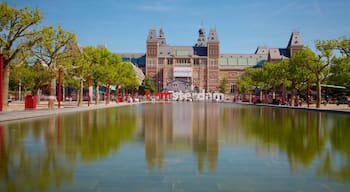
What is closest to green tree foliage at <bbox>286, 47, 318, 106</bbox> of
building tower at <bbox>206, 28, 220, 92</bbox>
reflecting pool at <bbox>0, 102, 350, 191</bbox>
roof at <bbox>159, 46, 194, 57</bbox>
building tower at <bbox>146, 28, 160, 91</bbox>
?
reflecting pool at <bbox>0, 102, 350, 191</bbox>

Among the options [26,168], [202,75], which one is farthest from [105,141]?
[202,75]

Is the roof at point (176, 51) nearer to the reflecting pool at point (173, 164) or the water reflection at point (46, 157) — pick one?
the water reflection at point (46, 157)

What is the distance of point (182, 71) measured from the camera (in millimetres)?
160500

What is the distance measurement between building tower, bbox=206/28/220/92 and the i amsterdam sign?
28.5 ft

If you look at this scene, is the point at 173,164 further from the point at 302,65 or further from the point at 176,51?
A: the point at 176,51

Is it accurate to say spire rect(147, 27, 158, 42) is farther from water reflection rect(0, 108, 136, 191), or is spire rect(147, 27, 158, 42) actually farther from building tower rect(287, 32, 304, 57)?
water reflection rect(0, 108, 136, 191)

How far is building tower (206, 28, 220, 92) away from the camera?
529 ft

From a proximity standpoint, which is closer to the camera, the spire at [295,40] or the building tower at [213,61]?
the spire at [295,40]

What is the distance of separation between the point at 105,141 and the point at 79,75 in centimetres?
3415

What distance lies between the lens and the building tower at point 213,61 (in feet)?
529

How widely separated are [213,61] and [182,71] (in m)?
14.5

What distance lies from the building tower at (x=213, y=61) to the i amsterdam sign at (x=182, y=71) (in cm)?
869

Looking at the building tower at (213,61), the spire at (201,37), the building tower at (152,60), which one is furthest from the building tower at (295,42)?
the building tower at (152,60)

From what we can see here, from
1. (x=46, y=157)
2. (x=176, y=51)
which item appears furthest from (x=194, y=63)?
(x=46, y=157)
